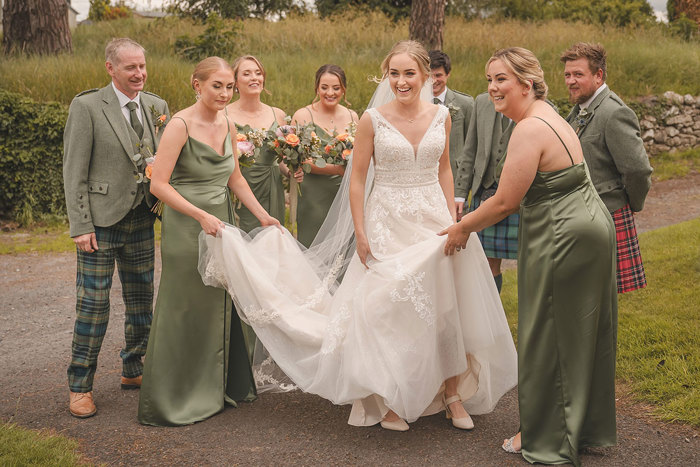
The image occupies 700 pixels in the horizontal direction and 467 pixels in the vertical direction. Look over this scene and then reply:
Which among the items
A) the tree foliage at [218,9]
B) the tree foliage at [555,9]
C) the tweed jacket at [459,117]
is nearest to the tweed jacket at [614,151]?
the tweed jacket at [459,117]

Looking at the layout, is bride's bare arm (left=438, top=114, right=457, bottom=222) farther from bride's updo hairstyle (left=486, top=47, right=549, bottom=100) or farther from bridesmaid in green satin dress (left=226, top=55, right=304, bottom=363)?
bridesmaid in green satin dress (left=226, top=55, right=304, bottom=363)

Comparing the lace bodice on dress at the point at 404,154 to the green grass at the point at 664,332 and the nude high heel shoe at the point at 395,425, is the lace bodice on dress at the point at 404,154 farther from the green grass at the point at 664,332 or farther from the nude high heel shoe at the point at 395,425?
the green grass at the point at 664,332

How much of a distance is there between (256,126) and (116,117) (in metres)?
1.78

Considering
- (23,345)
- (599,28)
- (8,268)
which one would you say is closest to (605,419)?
(23,345)

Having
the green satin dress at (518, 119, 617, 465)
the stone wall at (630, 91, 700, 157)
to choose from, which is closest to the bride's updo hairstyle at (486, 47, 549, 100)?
the green satin dress at (518, 119, 617, 465)

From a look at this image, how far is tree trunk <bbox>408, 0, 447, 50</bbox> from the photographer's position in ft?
46.1

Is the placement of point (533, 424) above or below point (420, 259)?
below

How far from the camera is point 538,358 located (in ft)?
13.1

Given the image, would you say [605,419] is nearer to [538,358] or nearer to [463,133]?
[538,358]

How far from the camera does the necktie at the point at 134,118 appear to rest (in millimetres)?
5008

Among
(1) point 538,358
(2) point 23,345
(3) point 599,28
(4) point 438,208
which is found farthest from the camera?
(3) point 599,28

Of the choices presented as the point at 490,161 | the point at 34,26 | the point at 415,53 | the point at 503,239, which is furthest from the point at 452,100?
the point at 34,26

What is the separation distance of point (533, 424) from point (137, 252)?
3079 mm

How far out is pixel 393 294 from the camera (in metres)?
4.33
